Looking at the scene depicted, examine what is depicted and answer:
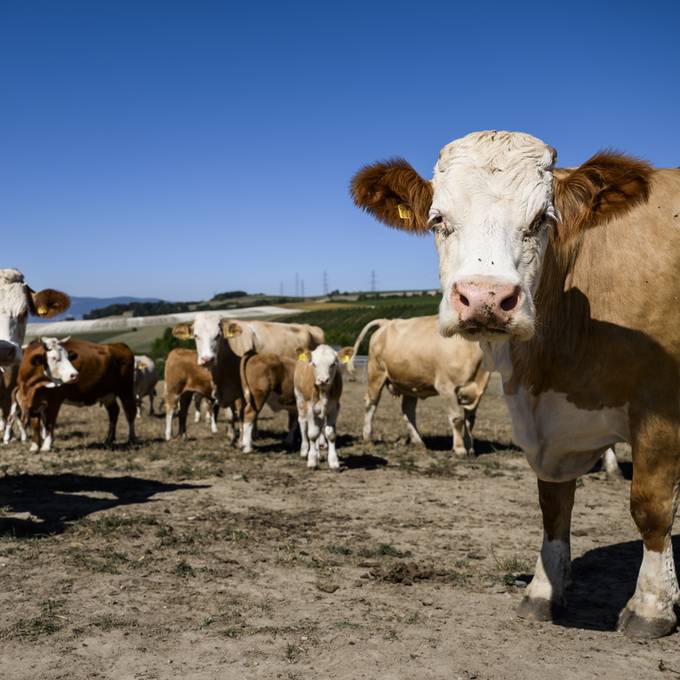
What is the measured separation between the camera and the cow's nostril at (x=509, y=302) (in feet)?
10.5

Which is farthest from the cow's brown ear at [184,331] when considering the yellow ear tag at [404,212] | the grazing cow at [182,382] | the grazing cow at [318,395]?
the yellow ear tag at [404,212]

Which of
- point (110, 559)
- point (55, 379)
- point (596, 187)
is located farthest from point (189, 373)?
point (596, 187)

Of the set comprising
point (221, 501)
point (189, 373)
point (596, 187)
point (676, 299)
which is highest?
point (596, 187)

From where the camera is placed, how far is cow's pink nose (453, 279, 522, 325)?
319 centimetres

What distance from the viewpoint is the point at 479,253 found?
3.36 m

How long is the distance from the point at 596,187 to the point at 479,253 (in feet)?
3.10

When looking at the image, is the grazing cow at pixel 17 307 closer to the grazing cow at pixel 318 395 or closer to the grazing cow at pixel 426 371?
the grazing cow at pixel 318 395

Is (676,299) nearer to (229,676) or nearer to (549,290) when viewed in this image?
(549,290)

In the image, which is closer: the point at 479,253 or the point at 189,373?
the point at 479,253

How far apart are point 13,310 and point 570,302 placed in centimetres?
524

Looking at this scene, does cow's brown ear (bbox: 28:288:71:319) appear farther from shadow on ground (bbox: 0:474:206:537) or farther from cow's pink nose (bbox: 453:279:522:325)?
cow's pink nose (bbox: 453:279:522:325)

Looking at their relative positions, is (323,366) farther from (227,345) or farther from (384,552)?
(384,552)

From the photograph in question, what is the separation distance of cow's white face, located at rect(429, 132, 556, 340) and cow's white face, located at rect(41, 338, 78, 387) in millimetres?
9408

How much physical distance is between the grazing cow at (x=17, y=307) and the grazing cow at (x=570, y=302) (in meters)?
3.81
